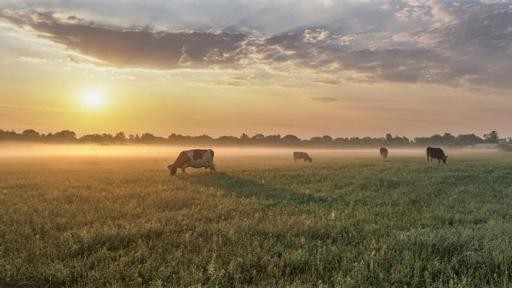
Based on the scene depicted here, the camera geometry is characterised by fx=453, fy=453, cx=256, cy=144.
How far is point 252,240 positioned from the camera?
31.6 ft

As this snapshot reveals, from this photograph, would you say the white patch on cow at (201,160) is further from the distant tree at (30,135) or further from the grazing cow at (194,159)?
the distant tree at (30,135)

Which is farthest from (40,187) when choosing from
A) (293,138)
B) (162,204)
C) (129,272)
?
(293,138)

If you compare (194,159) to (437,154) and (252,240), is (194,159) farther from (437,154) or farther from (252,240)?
(437,154)

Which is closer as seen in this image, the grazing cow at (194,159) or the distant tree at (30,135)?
the grazing cow at (194,159)

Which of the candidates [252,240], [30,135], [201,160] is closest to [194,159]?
[201,160]

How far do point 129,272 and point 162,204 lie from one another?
A: 7453 mm

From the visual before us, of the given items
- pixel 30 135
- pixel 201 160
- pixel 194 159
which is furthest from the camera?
pixel 30 135

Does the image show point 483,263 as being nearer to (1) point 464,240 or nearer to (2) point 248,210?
(1) point 464,240

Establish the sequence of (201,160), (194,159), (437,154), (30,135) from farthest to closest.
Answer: (30,135) → (437,154) → (201,160) → (194,159)

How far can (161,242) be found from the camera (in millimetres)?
9383

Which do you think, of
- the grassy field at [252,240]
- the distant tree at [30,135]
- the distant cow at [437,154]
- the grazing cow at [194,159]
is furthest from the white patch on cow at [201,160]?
the distant tree at [30,135]

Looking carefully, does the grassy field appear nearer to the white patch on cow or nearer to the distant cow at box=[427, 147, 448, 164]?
the white patch on cow

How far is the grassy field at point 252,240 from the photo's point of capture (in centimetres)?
735

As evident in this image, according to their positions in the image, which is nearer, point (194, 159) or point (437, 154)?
point (194, 159)
